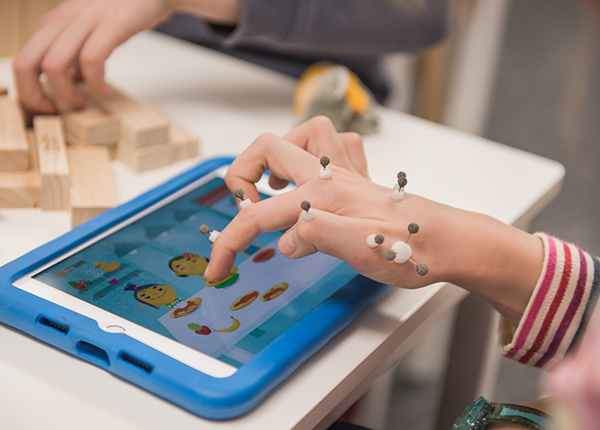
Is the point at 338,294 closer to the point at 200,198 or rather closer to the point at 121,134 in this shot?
the point at 200,198

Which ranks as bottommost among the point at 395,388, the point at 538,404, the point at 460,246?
the point at 395,388

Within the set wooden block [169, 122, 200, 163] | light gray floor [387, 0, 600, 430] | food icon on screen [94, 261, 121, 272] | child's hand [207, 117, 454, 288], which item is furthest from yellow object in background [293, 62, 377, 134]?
light gray floor [387, 0, 600, 430]

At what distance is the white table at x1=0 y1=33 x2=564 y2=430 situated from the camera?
36cm

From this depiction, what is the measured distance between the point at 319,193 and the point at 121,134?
0.33 m

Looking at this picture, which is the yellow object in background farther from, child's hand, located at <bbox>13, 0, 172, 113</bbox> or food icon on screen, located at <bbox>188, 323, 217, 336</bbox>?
food icon on screen, located at <bbox>188, 323, 217, 336</bbox>

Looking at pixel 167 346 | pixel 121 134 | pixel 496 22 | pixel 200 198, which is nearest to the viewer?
pixel 167 346

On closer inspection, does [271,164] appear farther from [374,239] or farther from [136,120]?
[136,120]

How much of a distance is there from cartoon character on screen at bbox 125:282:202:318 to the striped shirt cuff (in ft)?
0.86

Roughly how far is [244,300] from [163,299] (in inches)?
2.4

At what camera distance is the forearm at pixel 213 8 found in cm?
79

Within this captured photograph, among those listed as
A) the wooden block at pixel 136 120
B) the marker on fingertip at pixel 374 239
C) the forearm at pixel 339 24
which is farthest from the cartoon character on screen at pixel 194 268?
the forearm at pixel 339 24

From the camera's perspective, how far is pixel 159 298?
0.43 m

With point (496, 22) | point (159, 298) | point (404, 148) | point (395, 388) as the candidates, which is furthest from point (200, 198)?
point (496, 22)

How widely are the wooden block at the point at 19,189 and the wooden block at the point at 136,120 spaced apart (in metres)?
0.12
